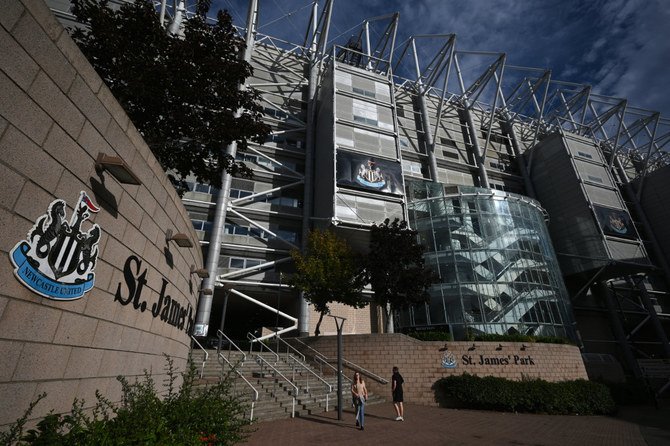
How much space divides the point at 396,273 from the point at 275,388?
1012 centimetres

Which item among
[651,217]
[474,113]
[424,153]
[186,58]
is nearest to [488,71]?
[474,113]

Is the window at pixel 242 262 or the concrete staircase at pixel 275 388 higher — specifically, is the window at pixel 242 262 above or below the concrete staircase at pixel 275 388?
above

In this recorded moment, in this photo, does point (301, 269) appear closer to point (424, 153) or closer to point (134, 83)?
point (134, 83)

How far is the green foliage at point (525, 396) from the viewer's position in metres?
15.8

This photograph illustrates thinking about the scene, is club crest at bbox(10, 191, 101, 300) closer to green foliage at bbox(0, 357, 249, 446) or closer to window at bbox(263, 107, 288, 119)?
green foliage at bbox(0, 357, 249, 446)

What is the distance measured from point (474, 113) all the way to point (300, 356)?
158ft

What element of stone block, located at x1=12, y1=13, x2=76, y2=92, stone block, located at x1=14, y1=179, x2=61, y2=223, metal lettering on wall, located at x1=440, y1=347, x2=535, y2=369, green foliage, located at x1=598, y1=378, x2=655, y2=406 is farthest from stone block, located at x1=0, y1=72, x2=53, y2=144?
green foliage, located at x1=598, y1=378, x2=655, y2=406

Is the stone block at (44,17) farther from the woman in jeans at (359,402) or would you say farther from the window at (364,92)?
the window at (364,92)

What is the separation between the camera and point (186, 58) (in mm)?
8555

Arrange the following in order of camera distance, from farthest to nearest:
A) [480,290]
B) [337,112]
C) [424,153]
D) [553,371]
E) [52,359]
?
[424,153] < [337,112] < [480,290] < [553,371] < [52,359]

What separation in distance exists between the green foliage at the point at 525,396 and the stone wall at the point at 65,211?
1486 cm

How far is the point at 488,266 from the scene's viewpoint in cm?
2625

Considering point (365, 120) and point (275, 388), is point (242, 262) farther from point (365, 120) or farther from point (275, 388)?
point (365, 120)

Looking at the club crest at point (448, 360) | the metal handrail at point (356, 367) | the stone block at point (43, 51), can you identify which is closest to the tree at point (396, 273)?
the club crest at point (448, 360)
